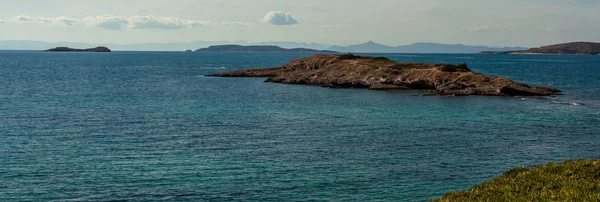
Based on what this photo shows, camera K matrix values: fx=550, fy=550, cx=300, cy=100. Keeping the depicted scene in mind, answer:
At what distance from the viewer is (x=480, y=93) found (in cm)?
8881

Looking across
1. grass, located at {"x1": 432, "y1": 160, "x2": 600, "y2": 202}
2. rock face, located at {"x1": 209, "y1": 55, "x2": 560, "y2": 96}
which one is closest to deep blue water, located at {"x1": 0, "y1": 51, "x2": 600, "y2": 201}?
grass, located at {"x1": 432, "y1": 160, "x2": 600, "y2": 202}

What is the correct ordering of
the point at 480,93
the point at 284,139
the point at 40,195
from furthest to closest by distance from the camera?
the point at 480,93
the point at 284,139
the point at 40,195

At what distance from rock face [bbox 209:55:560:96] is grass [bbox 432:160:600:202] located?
220ft

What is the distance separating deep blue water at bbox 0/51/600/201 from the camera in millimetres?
33094

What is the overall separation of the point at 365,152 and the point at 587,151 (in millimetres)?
18093

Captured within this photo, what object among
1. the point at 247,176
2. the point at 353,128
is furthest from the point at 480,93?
the point at 247,176

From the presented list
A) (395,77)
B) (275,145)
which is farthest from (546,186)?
(395,77)

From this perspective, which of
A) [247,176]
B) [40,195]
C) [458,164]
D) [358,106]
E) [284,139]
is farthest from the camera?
[358,106]

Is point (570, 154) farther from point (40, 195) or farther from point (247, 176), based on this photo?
point (40, 195)

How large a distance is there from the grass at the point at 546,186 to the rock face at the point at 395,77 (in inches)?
2641

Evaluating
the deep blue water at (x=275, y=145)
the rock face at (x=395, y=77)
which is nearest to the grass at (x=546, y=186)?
the deep blue water at (x=275, y=145)

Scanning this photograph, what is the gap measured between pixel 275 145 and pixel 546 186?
2689 cm

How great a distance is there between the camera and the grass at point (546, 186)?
64.6 feet

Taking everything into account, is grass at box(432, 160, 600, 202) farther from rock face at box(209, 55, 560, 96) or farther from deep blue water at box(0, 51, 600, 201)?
rock face at box(209, 55, 560, 96)
